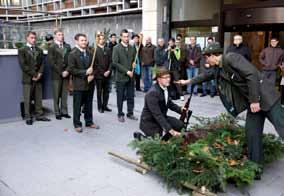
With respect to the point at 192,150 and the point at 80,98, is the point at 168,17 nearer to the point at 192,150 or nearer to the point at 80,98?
the point at 80,98

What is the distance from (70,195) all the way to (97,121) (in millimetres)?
2957

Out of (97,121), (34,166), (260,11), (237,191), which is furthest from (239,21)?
(34,166)

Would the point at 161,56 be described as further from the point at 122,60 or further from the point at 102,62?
the point at 122,60

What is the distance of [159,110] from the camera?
13.4 ft

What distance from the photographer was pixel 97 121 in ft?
20.5

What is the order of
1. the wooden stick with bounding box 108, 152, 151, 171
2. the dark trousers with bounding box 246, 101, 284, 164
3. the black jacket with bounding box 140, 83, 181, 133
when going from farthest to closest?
1. the black jacket with bounding box 140, 83, 181, 133
2. the wooden stick with bounding box 108, 152, 151, 171
3. the dark trousers with bounding box 246, 101, 284, 164

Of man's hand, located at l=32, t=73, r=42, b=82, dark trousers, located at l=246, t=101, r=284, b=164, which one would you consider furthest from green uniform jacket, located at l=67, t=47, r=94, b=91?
dark trousers, located at l=246, t=101, r=284, b=164

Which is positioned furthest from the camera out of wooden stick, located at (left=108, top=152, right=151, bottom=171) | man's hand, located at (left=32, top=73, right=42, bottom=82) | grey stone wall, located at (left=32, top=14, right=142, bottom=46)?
grey stone wall, located at (left=32, top=14, right=142, bottom=46)

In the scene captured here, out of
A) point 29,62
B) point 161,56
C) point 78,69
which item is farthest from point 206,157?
point 161,56

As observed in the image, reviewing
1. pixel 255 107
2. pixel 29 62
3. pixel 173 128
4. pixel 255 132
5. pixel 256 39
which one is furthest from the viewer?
pixel 256 39

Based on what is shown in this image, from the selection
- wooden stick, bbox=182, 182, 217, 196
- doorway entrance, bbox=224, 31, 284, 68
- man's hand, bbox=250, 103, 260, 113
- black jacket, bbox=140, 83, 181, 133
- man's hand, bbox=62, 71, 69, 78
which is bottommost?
wooden stick, bbox=182, 182, 217, 196

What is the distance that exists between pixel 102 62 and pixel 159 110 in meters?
3.25

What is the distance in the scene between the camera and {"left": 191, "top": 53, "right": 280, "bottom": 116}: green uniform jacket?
3.36 metres

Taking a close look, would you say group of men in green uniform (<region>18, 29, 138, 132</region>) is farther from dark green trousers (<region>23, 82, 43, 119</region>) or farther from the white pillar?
the white pillar
